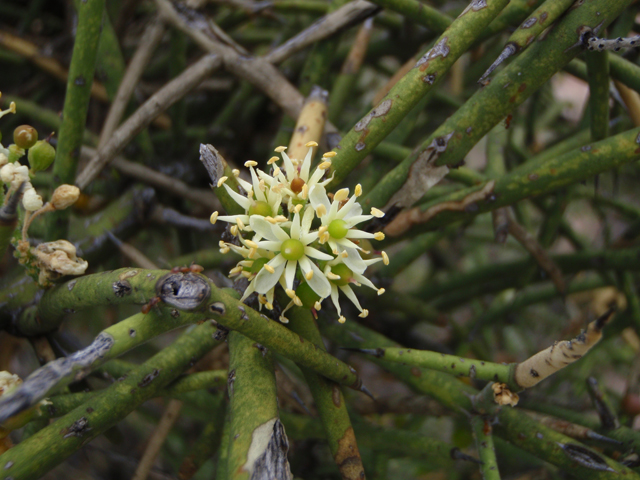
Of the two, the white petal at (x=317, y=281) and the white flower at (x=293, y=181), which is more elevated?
the white flower at (x=293, y=181)

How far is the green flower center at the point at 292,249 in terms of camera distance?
2.38 feet

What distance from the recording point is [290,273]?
28.5 inches

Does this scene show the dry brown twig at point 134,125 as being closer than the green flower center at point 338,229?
No

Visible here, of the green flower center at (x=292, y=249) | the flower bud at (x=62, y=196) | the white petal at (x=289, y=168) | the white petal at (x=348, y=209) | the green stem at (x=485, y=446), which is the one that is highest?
the white petal at (x=289, y=168)

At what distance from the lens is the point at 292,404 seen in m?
1.18

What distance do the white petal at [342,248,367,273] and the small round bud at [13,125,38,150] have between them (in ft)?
1.62

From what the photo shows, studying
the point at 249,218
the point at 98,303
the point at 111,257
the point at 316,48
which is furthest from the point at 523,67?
the point at 111,257

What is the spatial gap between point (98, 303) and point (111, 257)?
70 cm

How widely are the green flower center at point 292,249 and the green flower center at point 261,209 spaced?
0.07 m

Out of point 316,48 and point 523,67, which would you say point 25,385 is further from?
point 316,48

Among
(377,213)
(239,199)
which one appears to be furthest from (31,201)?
(377,213)

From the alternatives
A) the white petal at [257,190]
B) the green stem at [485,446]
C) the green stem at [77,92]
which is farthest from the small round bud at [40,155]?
the green stem at [485,446]

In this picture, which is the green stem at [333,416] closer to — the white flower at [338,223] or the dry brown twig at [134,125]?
the white flower at [338,223]

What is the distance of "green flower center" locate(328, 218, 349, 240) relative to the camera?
748 mm
